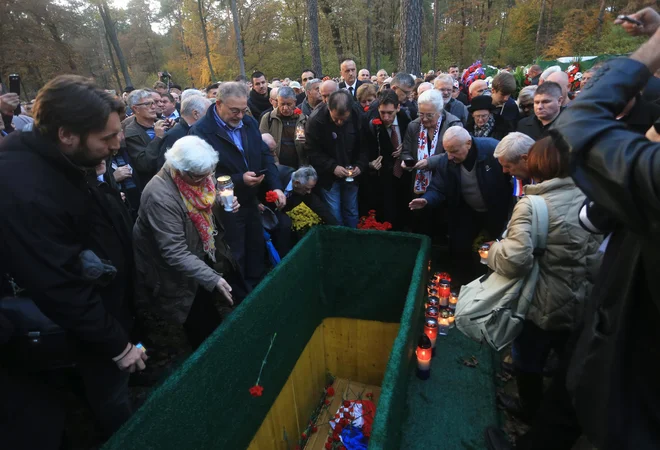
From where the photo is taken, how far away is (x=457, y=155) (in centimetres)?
336

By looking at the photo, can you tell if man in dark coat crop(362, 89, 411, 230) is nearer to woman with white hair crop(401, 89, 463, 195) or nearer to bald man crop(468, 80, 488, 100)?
woman with white hair crop(401, 89, 463, 195)

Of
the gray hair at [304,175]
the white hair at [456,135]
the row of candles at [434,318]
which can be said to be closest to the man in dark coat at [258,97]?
the gray hair at [304,175]

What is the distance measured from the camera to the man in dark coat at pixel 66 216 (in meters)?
1.51

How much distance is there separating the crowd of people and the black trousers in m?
0.02

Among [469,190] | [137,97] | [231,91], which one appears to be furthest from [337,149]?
[137,97]

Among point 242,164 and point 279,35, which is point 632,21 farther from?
point 279,35

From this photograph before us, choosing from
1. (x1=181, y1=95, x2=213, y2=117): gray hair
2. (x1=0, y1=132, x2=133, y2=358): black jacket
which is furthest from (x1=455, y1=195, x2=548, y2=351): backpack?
(x1=181, y1=95, x2=213, y2=117): gray hair

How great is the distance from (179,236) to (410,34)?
801 centimetres

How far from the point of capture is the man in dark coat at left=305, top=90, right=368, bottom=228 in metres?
4.11

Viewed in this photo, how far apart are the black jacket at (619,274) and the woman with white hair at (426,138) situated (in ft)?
8.58

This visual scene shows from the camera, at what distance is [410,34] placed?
848 centimetres

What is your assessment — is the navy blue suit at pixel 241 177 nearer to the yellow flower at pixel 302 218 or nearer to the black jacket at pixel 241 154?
the black jacket at pixel 241 154

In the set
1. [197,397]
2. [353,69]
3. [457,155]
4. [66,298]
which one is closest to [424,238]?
[457,155]

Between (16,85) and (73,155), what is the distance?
8.29ft
